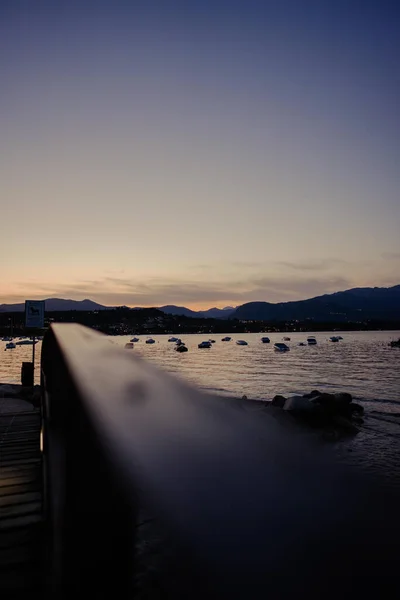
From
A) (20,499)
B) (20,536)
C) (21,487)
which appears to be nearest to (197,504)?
(20,536)

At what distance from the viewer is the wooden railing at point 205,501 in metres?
0.62

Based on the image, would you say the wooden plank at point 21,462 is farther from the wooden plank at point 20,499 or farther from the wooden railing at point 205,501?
Answer: the wooden railing at point 205,501

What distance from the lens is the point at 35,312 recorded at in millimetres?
16375

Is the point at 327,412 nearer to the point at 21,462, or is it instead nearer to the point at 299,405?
the point at 299,405

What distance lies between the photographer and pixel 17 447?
8508 millimetres

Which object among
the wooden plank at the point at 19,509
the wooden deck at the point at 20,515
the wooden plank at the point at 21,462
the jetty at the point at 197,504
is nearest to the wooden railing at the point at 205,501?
the jetty at the point at 197,504

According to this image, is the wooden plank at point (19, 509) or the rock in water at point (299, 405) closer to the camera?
the wooden plank at point (19, 509)

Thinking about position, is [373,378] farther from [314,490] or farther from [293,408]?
[314,490]

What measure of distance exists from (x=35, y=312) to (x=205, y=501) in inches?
666

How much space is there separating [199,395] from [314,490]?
481 mm

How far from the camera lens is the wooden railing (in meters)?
0.62

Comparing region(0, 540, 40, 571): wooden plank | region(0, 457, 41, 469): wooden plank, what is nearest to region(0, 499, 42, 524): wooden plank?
region(0, 540, 40, 571): wooden plank

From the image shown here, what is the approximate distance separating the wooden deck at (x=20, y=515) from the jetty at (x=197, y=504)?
12.6 feet

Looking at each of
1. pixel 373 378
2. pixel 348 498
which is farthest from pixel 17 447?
pixel 373 378
